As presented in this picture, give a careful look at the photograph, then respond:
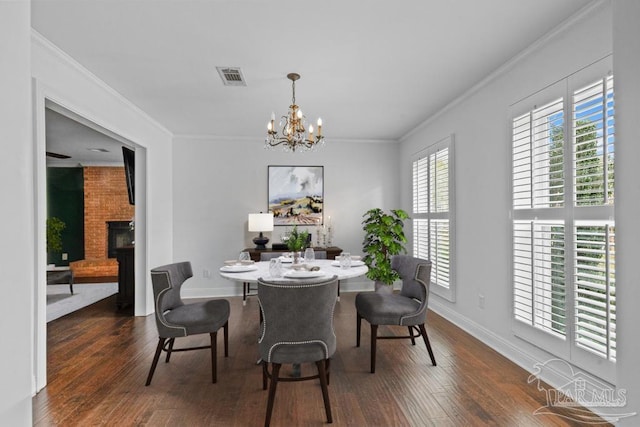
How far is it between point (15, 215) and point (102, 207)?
806 cm

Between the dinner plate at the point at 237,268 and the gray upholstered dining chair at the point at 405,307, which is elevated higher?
the dinner plate at the point at 237,268

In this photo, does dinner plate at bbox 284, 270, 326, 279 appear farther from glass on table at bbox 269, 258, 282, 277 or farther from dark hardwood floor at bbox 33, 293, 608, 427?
dark hardwood floor at bbox 33, 293, 608, 427

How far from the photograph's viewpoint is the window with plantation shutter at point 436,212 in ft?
13.5

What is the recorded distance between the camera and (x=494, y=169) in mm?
3250

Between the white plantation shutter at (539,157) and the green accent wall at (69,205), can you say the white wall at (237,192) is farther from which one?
the green accent wall at (69,205)

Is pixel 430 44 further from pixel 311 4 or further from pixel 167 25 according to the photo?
pixel 167 25

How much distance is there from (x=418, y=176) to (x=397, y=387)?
325 centimetres

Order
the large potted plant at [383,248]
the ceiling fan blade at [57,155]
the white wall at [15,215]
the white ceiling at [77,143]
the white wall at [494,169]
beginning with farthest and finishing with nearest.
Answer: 1. the ceiling fan blade at [57,155]
2. the white ceiling at [77,143]
3. the large potted plant at [383,248]
4. the white wall at [494,169]
5. the white wall at [15,215]

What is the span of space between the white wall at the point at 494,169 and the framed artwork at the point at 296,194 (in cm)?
221

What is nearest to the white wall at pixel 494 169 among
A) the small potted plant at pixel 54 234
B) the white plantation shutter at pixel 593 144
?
the white plantation shutter at pixel 593 144

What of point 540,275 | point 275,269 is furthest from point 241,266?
point 540,275

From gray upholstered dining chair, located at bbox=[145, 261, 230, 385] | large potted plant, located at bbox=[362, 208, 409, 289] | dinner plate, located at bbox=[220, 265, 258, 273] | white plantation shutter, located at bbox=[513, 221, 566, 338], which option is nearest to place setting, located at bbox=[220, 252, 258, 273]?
dinner plate, located at bbox=[220, 265, 258, 273]

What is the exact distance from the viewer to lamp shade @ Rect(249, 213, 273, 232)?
515cm

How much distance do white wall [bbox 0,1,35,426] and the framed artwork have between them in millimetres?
5191
